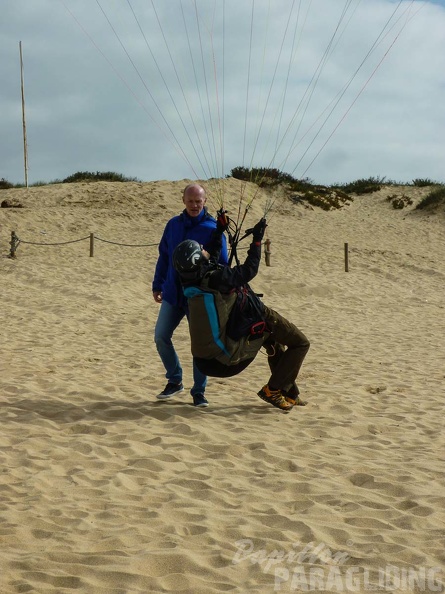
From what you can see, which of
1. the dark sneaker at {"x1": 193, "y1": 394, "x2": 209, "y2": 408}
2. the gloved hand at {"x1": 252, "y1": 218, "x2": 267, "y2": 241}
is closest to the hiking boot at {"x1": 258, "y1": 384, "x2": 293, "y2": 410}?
the dark sneaker at {"x1": 193, "y1": 394, "x2": 209, "y2": 408}

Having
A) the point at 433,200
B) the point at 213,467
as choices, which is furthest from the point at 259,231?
the point at 433,200

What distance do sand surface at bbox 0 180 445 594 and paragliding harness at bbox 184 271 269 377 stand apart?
23.8 inches

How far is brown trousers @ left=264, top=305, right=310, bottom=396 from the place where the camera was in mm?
6094

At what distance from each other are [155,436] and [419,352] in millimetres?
6087

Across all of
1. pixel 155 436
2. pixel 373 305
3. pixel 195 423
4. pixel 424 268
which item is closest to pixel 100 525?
pixel 155 436

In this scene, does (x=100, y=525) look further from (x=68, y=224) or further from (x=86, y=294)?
(x=68, y=224)

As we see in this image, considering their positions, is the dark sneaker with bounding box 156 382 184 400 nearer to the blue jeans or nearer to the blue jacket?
the blue jeans

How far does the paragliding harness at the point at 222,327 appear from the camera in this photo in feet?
18.2

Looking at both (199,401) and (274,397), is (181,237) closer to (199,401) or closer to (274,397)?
(199,401)

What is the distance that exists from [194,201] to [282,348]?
1.54 meters

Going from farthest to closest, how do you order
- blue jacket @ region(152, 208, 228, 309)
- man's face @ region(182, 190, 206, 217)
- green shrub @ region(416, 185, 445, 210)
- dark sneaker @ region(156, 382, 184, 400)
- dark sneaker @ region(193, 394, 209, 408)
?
green shrub @ region(416, 185, 445, 210) < dark sneaker @ region(156, 382, 184, 400) < dark sneaker @ region(193, 394, 209, 408) < blue jacket @ region(152, 208, 228, 309) < man's face @ region(182, 190, 206, 217)

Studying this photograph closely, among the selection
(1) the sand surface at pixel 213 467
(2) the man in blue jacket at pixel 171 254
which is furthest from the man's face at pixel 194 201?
(1) the sand surface at pixel 213 467

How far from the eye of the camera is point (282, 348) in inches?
255

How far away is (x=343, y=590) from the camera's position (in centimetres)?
313
